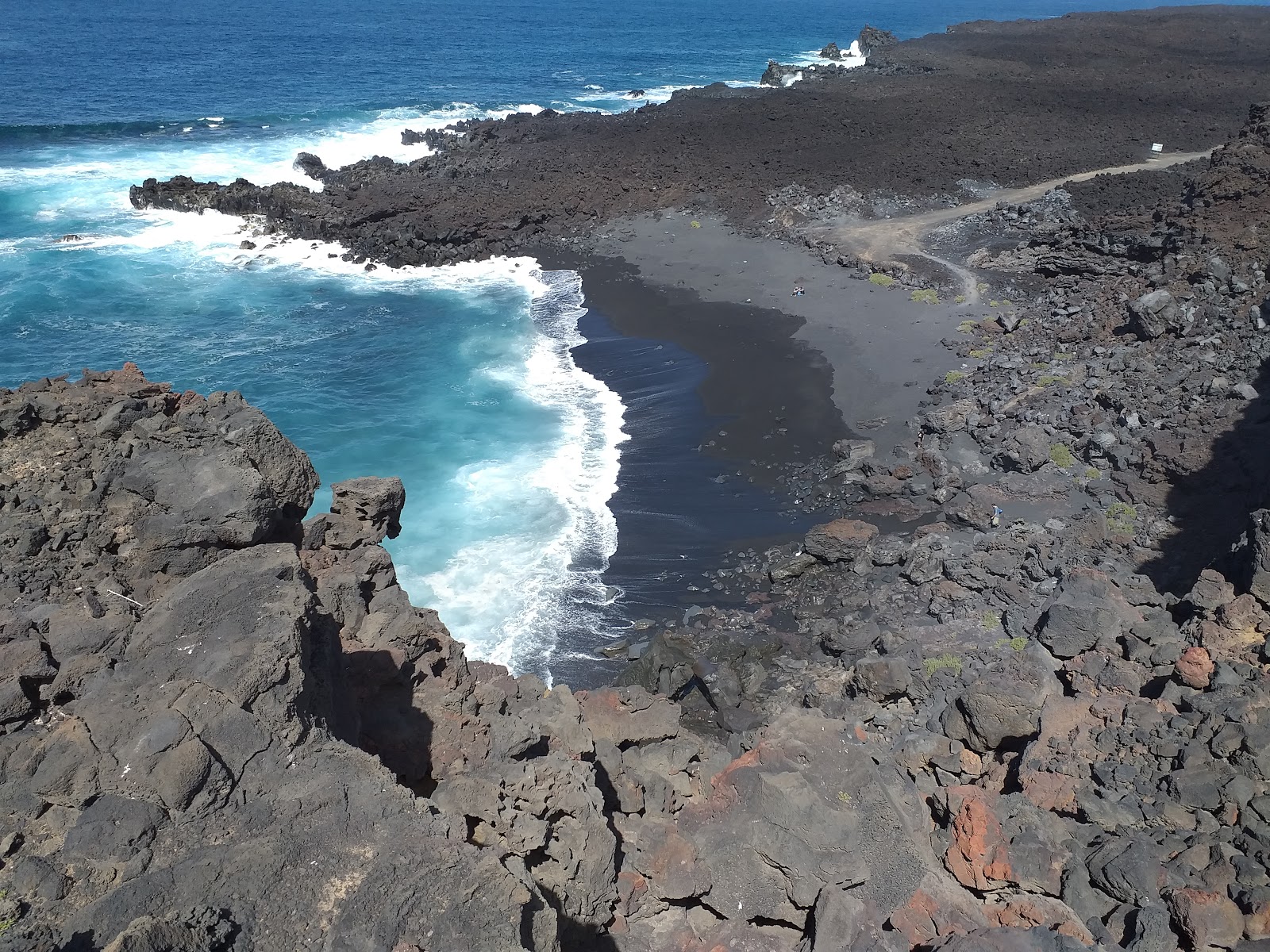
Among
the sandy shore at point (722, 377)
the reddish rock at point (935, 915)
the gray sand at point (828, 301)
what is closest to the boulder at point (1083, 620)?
the reddish rock at point (935, 915)

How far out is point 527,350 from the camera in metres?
36.1

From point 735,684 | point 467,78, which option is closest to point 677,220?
point 735,684

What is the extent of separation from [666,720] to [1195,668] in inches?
323

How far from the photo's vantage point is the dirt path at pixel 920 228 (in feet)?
133

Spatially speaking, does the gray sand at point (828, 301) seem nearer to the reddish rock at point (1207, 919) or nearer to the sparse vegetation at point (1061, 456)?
the sparse vegetation at point (1061, 456)

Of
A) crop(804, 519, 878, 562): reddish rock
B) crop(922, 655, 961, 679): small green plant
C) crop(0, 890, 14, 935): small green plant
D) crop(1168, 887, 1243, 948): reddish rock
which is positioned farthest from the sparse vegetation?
crop(0, 890, 14, 935): small green plant

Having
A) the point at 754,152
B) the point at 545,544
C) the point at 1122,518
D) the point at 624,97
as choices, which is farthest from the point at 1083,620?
the point at 624,97

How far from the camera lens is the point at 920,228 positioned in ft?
145

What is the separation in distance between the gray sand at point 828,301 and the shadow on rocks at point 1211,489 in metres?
7.80

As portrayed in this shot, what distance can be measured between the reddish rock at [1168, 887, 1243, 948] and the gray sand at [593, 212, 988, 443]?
1923 cm

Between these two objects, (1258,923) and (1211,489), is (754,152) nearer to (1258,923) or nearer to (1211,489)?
(1211,489)

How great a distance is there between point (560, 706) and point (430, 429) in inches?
779

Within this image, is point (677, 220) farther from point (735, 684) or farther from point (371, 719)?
point (371, 719)

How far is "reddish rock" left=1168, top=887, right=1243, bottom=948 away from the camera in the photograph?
9.98m
